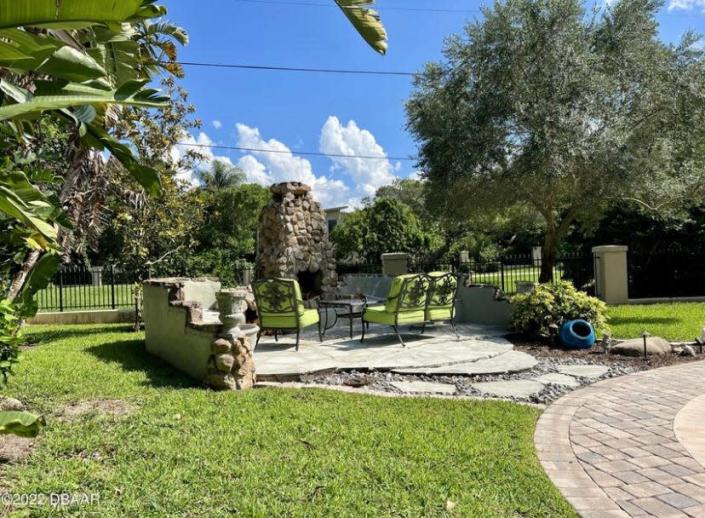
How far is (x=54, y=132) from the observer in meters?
9.96

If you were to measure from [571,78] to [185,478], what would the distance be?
33.9 ft

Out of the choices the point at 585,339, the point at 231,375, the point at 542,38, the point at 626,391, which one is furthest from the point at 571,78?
the point at 231,375

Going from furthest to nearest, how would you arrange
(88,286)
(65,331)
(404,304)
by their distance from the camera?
(88,286) < (65,331) < (404,304)

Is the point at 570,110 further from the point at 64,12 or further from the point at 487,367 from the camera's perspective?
the point at 64,12

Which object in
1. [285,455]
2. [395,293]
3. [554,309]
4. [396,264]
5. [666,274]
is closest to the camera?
[285,455]

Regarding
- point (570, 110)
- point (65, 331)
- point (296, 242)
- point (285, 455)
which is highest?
point (570, 110)

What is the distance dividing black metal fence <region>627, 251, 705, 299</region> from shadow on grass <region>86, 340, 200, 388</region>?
535 inches

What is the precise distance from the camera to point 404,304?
26.3 feet

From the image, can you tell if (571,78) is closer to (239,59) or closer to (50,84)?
(239,59)

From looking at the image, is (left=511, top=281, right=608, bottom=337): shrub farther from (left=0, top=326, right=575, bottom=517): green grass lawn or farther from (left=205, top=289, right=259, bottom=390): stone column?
(left=205, top=289, right=259, bottom=390): stone column

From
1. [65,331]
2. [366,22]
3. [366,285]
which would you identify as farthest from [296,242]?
[366,22]

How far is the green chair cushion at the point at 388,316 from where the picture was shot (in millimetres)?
7973

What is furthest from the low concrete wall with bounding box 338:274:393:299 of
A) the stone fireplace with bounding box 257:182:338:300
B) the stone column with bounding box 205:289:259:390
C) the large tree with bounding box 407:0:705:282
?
the stone column with bounding box 205:289:259:390

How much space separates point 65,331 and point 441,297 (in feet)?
25.5
